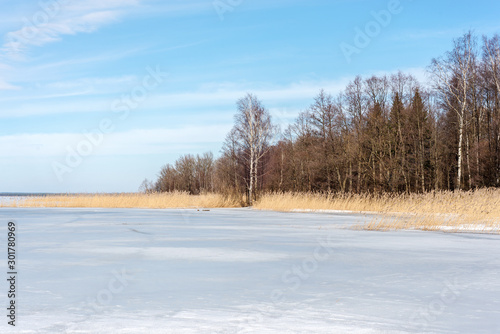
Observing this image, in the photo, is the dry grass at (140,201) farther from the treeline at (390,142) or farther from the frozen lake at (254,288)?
the frozen lake at (254,288)

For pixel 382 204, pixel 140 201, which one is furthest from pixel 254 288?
pixel 140 201

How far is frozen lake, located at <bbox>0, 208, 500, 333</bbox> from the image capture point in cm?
281

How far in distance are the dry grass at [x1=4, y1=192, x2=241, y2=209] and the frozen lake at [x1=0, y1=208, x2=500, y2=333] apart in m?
15.9

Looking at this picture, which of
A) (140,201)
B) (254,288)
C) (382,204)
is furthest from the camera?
(140,201)

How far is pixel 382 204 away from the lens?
17844 millimetres

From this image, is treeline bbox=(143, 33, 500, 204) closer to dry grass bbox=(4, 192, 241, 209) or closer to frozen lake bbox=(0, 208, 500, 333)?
dry grass bbox=(4, 192, 241, 209)

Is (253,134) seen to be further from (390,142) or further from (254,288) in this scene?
(254,288)

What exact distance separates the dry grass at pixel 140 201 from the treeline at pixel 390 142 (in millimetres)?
1082

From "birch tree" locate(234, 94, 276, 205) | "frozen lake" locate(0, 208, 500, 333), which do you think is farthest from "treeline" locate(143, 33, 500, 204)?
"frozen lake" locate(0, 208, 500, 333)

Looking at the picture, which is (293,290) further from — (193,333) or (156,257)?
(156,257)

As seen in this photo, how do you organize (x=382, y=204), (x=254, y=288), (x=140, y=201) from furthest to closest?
1. (x=140, y=201)
2. (x=382, y=204)
3. (x=254, y=288)

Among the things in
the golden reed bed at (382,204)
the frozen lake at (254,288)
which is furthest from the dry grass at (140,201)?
the frozen lake at (254,288)

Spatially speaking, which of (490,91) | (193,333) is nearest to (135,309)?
(193,333)

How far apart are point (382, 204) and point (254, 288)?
14.9 metres
